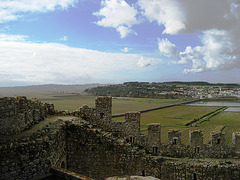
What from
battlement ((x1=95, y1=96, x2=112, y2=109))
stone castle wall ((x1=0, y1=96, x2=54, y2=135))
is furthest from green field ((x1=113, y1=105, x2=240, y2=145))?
stone castle wall ((x1=0, y1=96, x2=54, y2=135))

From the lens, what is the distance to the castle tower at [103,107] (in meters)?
10.3

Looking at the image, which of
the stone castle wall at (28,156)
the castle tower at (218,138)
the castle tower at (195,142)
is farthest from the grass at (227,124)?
the stone castle wall at (28,156)

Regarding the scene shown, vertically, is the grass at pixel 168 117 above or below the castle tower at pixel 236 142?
below

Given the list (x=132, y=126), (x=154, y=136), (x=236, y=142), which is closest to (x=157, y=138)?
(x=154, y=136)

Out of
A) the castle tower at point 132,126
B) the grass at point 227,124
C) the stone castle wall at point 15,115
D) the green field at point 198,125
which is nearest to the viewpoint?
the stone castle wall at point 15,115

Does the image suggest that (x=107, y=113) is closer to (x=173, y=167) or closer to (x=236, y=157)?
(x=173, y=167)

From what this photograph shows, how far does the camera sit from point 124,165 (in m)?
8.66

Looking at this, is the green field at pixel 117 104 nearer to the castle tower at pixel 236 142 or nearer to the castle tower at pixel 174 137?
the castle tower at pixel 174 137

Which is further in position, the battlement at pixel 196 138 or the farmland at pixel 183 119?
the farmland at pixel 183 119

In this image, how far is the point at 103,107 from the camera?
10.4m

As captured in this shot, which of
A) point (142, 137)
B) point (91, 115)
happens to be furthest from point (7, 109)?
point (142, 137)

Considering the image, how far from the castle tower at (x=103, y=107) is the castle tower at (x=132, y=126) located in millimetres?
1030

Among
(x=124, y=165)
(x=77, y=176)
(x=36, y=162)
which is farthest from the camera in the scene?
(x=124, y=165)

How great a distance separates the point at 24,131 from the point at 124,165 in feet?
14.8
